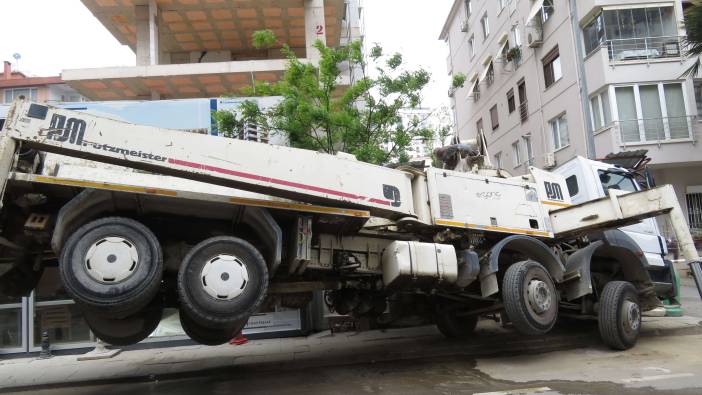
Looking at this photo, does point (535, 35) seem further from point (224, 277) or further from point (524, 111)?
point (224, 277)

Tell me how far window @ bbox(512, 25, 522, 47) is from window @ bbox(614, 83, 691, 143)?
7075 mm

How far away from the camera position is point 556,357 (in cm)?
735

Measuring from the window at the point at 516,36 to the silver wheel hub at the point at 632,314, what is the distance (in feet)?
61.3

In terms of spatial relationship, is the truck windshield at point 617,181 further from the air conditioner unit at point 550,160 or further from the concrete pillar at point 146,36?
the concrete pillar at point 146,36

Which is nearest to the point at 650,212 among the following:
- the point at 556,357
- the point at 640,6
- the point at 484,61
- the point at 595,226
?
the point at 595,226

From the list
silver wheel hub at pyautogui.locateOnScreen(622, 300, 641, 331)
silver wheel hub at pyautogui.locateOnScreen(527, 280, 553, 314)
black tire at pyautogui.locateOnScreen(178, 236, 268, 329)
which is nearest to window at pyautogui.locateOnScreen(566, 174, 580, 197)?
silver wheel hub at pyautogui.locateOnScreen(622, 300, 641, 331)

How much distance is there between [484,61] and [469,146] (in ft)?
68.8

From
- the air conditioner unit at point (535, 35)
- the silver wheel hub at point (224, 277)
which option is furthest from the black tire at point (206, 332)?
the air conditioner unit at point (535, 35)

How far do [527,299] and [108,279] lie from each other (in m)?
4.76

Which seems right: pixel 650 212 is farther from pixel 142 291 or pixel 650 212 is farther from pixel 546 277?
pixel 142 291

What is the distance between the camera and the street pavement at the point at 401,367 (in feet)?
19.4

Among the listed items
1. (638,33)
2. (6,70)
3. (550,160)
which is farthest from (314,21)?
(6,70)

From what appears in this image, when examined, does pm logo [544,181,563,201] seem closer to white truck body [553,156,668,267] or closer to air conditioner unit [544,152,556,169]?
white truck body [553,156,668,267]

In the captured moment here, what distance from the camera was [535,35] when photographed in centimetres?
2177
